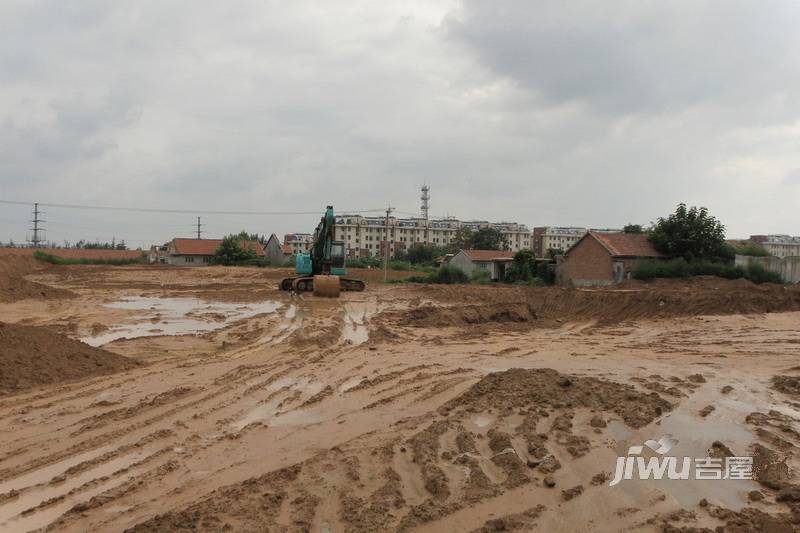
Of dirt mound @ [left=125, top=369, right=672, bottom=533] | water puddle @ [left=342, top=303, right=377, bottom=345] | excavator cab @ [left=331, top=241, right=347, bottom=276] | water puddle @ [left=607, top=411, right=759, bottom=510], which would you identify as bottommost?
water puddle @ [left=342, top=303, right=377, bottom=345]

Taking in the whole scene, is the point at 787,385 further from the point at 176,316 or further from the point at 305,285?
the point at 305,285

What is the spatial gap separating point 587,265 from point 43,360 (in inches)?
1437

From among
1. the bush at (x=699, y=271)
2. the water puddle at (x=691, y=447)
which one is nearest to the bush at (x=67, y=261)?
the bush at (x=699, y=271)

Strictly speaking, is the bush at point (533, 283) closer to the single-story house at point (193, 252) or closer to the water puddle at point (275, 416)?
the water puddle at point (275, 416)

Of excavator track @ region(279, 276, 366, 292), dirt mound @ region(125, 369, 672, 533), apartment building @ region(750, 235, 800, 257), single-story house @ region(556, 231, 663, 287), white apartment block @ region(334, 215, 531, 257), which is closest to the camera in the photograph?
dirt mound @ region(125, 369, 672, 533)

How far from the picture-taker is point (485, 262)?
185 ft

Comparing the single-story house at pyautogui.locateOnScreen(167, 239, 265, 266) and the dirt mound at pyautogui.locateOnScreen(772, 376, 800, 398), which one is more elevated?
the single-story house at pyautogui.locateOnScreen(167, 239, 265, 266)

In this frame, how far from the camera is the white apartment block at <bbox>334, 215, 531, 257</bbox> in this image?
427 ft

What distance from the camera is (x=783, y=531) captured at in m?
4.41

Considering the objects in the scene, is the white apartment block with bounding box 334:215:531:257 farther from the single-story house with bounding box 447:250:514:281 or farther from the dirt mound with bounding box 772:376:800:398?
the dirt mound with bounding box 772:376:800:398

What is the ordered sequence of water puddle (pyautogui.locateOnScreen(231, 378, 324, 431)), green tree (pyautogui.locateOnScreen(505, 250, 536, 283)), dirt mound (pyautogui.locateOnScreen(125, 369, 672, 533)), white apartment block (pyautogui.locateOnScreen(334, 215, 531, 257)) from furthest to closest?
white apartment block (pyautogui.locateOnScreen(334, 215, 531, 257))
green tree (pyautogui.locateOnScreen(505, 250, 536, 283))
water puddle (pyautogui.locateOnScreen(231, 378, 324, 431))
dirt mound (pyautogui.locateOnScreen(125, 369, 672, 533))

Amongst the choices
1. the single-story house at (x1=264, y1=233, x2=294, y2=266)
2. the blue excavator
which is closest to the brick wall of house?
the blue excavator

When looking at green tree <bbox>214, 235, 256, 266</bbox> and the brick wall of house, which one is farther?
green tree <bbox>214, 235, 256, 266</bbox>

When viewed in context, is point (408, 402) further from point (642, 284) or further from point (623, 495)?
point (642, 284)
